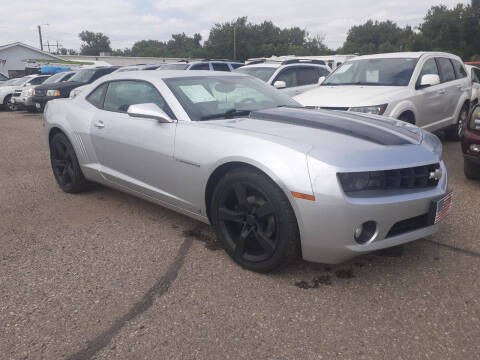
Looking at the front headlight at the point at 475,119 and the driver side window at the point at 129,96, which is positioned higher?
the driver side window at the point at 129,96

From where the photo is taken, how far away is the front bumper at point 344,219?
252cm

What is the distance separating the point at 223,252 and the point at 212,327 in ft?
3.22

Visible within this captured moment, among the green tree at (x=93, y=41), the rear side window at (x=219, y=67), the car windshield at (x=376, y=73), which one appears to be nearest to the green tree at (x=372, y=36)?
the green tree at (x=93, y=41)

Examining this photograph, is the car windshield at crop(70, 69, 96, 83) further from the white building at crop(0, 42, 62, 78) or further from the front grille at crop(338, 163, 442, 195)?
the white building at crop(0, 42, 62, 78)

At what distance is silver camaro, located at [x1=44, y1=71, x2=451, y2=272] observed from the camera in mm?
2576

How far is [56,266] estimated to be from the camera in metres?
3.14

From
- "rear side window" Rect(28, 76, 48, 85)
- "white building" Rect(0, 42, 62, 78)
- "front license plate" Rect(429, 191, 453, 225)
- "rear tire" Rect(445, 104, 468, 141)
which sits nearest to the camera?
"front license plate" Rect(429, 191, 453, 225)

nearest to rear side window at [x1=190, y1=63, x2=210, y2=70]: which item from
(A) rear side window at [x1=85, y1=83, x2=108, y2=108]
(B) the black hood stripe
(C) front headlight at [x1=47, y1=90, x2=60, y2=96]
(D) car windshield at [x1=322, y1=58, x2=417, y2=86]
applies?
(C) front headlight at [x1=47, y1=90, x2=60, y2=96]

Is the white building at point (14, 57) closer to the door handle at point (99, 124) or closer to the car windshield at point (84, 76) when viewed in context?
the car windshield at point (84, 76)

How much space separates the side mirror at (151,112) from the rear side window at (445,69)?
18.3 feet

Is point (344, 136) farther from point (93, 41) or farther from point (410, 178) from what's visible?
point (93, 41)

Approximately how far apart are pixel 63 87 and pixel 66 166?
32.2ft

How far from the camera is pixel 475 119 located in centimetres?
472

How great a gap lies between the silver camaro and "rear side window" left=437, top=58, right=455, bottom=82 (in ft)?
14.1
